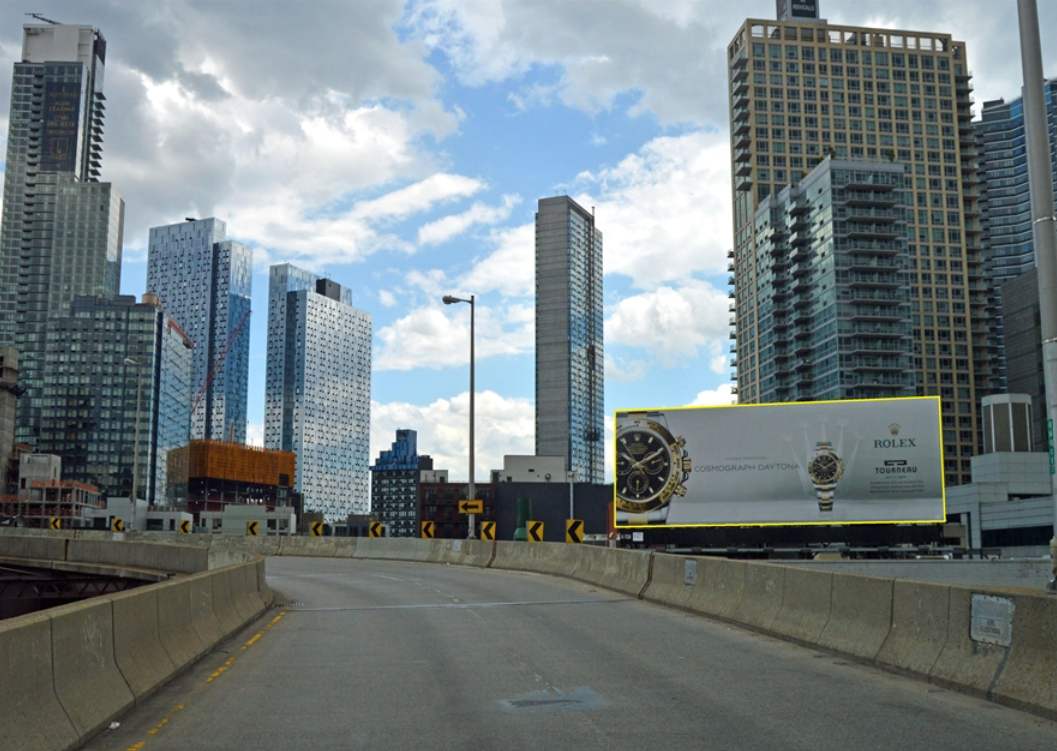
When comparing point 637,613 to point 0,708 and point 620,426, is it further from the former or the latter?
point 620,426

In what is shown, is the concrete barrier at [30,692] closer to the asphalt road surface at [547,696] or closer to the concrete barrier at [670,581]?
the asphalt road surface at [547,696]

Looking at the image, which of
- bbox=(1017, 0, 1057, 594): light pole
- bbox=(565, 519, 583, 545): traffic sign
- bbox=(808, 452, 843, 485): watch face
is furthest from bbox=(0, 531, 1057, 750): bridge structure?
bbox=(808, 452, 843, 485): watch face

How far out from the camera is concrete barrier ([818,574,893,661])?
12125 millimetres

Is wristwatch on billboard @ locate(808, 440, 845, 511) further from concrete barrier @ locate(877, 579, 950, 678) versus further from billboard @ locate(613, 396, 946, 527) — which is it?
concrete barrier @ locate(877, 579, 950, 678)

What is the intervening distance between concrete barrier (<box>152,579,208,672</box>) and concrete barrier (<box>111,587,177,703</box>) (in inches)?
7.3

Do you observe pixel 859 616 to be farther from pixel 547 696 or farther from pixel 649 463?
pixel 649 463

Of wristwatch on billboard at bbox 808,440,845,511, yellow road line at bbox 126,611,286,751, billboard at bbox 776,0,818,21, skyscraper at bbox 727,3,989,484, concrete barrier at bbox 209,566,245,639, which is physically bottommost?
yellow road line at bbox 126,611,286,751

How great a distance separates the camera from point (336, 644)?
14.8 m

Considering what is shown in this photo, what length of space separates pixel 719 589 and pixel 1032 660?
857cm

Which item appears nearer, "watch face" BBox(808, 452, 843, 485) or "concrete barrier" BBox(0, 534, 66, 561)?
"concrete barrier" BBox(0, 534, 66, 561)

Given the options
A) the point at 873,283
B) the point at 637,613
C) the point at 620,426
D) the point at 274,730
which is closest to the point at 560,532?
the point at 873,283

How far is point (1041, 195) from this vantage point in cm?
1211

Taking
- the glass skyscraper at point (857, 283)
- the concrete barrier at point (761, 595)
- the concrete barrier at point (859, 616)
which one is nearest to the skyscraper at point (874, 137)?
the glass skyscraper at point (857, 283)

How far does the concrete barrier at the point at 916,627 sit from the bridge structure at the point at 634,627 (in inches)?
0.7
